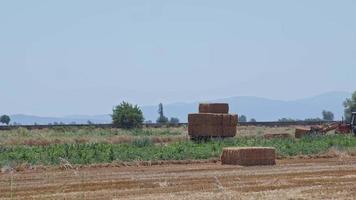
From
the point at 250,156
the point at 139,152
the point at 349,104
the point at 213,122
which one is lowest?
the point at 250,156

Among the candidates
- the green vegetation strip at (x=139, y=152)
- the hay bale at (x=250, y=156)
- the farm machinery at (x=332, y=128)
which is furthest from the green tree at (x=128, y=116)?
the hay bale at (x=250, y=156)

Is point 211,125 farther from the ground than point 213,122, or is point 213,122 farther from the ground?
point 213,122

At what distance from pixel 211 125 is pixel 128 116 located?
108 ft

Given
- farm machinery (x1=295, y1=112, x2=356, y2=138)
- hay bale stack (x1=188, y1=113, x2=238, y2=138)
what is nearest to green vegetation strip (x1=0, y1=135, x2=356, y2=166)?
hay bale stack (x1=188, y1=113, x2=238, y2=138)

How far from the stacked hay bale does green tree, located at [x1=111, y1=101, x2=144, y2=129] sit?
31.3 meters

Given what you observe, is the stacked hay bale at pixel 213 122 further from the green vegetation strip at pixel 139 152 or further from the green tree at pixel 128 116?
the green tree at pixel 128 116

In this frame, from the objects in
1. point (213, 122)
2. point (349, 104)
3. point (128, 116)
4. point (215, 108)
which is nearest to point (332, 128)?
point (215, 108)

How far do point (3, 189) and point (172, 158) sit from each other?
13.2m

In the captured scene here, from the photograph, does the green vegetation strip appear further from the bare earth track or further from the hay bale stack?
the bare earth track

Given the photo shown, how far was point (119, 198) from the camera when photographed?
1894 cm

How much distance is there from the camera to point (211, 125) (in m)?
44.2

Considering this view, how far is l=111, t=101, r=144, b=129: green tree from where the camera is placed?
76188mm

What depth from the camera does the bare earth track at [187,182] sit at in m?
19.5

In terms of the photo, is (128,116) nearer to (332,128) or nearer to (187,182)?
(332,128)
